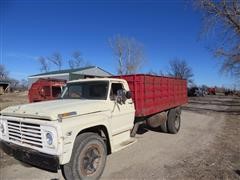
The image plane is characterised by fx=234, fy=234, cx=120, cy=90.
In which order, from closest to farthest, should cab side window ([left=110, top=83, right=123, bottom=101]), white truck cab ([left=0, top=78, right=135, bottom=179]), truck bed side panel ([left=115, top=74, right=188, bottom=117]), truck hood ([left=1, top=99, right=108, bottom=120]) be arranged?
white truck cab ([left=0, top=78, right=135, bottom=179]), truck hood ([left=1, top=99, right=108, bottom=120]), cab side window ([left=110, top=83, right=123, bottom=101]), truck bed side panel ([left=115, top=74, right=188, bottom=117])

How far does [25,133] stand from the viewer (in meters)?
4.65

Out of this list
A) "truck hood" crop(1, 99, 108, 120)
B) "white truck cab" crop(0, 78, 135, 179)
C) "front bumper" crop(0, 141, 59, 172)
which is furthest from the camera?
"truck hood" crop(1, 99, 108, 120)

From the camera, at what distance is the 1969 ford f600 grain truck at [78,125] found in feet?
13.9

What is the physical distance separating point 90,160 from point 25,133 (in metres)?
1.44

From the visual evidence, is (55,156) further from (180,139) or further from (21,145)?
(180,139)

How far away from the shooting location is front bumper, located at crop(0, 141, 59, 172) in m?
4.10

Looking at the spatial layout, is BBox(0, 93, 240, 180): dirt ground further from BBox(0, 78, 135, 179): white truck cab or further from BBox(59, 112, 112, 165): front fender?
BBox(59, 112, 112, 165): front fender

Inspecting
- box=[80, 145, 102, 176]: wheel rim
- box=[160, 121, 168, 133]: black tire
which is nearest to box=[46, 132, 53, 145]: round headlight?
box=[80, 145, 102, 176]: wheel rim

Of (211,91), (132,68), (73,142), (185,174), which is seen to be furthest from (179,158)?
(211,91)

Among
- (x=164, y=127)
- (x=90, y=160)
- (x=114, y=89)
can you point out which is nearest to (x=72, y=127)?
(x=90, y=160)

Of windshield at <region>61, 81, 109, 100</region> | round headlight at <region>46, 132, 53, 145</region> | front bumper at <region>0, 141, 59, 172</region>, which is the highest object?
windshield at <region>61, 81, 109, 100</region>

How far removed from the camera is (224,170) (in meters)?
5.73

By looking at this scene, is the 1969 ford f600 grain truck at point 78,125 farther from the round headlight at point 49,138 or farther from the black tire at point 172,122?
the black tire at point 172,122

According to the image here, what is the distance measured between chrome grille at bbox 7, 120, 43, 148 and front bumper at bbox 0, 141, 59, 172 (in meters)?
0.14
